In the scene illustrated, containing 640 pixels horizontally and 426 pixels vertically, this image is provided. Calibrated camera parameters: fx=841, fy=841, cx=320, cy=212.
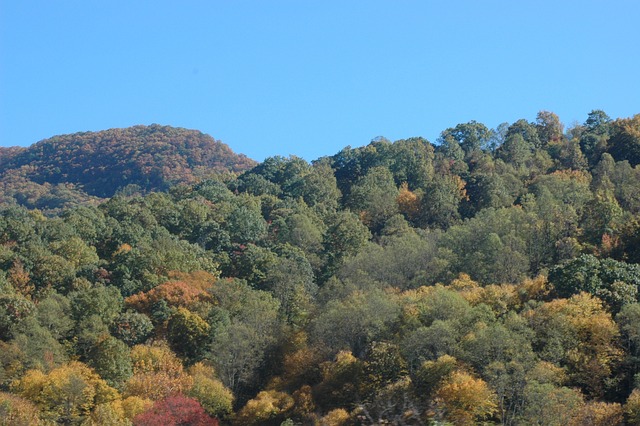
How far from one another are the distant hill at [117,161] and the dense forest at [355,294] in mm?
64121

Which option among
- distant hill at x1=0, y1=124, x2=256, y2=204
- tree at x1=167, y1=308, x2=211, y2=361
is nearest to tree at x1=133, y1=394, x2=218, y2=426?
tree at x1=167, y1=308, x2=211, y2=361

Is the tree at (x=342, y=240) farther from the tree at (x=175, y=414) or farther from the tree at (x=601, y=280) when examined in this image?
the tree at (x=175, y=414)

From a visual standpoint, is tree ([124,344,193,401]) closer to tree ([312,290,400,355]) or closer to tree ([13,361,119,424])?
tree ([13,361,119,424])

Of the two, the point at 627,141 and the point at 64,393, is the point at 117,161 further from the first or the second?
the point at 64,393

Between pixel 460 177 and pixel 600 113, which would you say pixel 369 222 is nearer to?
pixel 460 177

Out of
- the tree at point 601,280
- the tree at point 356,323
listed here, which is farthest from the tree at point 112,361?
the tree at point 601,280

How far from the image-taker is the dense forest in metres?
38.2

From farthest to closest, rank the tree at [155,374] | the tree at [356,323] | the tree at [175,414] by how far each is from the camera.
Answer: the tree at [356,323] → the tree at [155,374] → the tree at [175,414]

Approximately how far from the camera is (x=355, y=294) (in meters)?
49.5

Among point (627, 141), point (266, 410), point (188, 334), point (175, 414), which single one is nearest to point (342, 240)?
point (188, 334)

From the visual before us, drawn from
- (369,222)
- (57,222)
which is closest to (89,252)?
(57,222)

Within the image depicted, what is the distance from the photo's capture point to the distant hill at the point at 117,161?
15425 cm

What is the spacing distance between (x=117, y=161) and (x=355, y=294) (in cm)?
12437

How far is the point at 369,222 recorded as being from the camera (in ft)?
252
